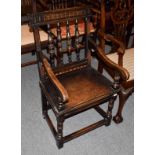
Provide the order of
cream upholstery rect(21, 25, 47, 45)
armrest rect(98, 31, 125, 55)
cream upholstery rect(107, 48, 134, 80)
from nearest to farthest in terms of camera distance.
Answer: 1. armrest rect(98, 31, 125, 55)
2. cream upholstery rect(107, 48, 134, 80)
3. cream upholstery rect(21, 25, 47, 45)

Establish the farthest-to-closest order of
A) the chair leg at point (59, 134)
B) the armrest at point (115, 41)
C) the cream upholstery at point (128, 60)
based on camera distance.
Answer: the cream upholstery at point (128, 60) → the armrest at point (115, 41) → the chair leg at point (59, 134)

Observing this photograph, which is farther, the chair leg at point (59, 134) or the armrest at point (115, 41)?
the armrest at point (115, 41)

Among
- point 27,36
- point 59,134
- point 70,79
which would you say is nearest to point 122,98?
point 70,79

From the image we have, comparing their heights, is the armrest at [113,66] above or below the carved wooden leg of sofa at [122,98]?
above

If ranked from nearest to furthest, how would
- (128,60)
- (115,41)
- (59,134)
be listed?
(59,134) < (115,41) < (128,60)

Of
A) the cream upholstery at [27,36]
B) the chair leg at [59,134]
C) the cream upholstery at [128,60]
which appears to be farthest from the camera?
the cream upholstery at [27,36]

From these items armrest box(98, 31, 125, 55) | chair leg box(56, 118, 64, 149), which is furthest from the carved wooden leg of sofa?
chair leg box(56, 118, 64, 149)

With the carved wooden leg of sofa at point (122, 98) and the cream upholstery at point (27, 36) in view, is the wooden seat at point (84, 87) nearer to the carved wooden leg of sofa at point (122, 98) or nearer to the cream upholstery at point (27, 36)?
the carved wooden leg of sofa at point (122, 98)

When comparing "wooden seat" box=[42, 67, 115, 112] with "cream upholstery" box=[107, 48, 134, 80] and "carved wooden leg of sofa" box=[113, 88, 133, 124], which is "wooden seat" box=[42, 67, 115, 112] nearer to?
"carved wooden leg of sofa" box=[113, 88, 133, 124]

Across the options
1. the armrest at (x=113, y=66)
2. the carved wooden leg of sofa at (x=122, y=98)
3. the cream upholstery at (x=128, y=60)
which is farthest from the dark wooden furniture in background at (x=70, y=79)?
the cream upholstery at (x=128, y=60)

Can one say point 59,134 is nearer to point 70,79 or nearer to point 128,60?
point 70,79

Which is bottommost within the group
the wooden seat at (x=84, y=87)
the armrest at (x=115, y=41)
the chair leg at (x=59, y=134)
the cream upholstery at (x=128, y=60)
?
the chair leg at (x=59, y=134)

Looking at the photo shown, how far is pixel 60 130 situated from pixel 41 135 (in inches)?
16.7

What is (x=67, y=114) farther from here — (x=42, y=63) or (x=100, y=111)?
(x=100, y=111)
